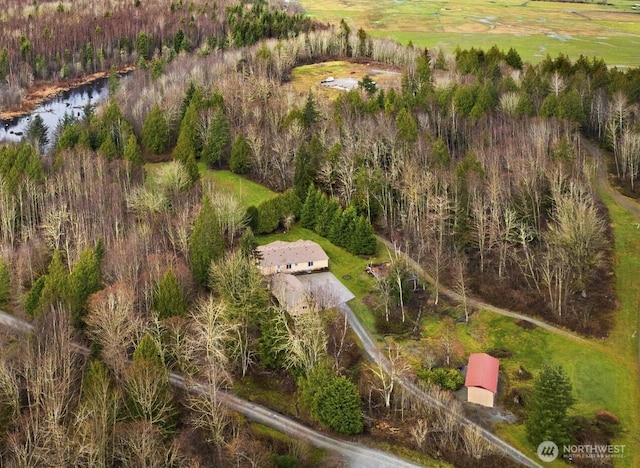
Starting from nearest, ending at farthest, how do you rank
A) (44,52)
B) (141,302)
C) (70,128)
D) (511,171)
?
(141,302) < (511,171) < (70,128) < (44,52)

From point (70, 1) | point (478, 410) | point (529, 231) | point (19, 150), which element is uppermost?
point (70, 1)

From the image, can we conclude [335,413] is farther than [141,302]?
No

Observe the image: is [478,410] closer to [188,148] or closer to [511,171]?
[511,171]

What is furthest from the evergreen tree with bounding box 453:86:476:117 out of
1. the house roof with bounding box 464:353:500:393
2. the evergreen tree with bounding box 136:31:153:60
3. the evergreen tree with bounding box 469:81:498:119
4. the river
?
the evergreen tree with bounding box 136:31:153:60

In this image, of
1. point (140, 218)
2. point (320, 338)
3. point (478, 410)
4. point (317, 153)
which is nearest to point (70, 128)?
point (140, 218)

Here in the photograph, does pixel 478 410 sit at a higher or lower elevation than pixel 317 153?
lower

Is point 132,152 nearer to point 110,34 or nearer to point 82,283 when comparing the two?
point 82,283

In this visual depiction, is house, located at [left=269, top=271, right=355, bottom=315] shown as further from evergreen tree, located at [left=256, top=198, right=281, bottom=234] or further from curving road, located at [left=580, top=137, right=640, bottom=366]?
curving road, located at [left=580, top=137, right=640, bottom=366]
